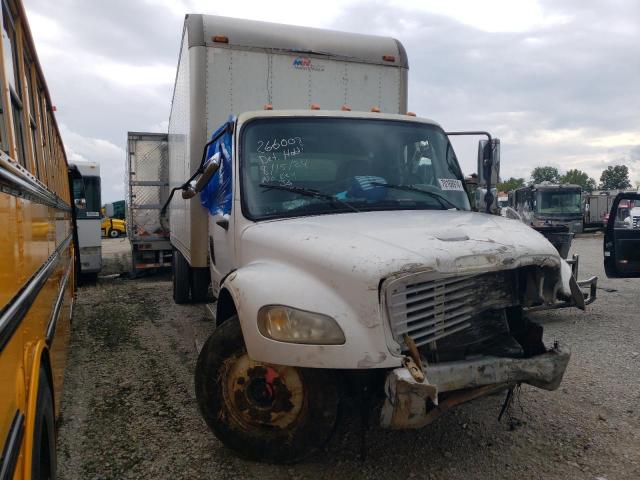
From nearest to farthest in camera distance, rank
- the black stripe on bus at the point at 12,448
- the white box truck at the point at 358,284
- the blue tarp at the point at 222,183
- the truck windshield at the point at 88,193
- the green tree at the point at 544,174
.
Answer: the black stripe on bus at the point at 12,448, the white box truck at the point at 358,284, the blue tarp at the point at 222,183, the truck windshield at the point at 88,193, the green tree at the point at 544,174

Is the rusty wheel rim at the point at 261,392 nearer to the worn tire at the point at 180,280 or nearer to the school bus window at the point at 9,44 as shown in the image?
the school bus window at the point at 9,44

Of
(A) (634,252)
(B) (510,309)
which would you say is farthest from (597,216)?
(B) (510,309)

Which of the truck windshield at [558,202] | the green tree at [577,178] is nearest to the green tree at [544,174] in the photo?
the green tree at [577,178]

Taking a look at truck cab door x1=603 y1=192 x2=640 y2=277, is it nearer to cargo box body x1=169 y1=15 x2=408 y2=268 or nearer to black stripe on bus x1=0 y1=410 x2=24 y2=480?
cargo box body x1=169 y1=15 x2=408 y2=268

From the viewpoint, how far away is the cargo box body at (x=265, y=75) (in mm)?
5973

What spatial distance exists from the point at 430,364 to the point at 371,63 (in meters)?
4.67

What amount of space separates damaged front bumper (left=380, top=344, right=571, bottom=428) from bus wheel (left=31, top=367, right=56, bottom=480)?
1541 millimetres

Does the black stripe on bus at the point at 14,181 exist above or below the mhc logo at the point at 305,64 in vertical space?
below

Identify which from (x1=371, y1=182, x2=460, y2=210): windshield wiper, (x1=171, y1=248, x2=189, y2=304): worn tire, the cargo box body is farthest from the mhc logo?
(x1=171, y1=248, x2=189, y2=304): worn tire

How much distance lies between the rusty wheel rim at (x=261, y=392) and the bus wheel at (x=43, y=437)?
3.13ft

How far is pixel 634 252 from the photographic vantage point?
7.87 metres

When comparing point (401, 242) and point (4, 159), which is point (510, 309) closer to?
point (401, 242)

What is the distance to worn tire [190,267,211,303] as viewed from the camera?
7629 mm

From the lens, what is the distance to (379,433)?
3797 mm
